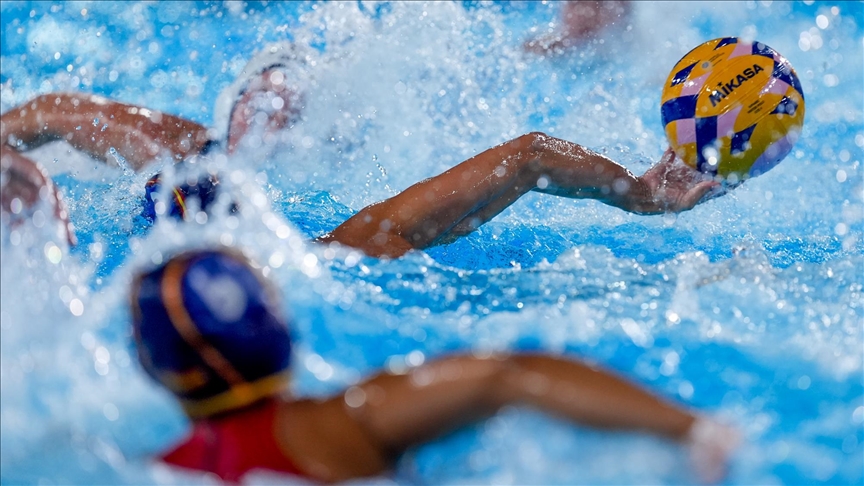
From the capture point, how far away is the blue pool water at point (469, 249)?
174cm

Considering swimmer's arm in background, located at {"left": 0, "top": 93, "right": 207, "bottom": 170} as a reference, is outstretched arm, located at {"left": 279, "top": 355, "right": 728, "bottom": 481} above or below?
above

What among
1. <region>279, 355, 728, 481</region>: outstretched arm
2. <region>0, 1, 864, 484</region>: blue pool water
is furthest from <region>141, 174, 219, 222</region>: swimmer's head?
<region>279, 355, 728, 481</region>: outstretched arm

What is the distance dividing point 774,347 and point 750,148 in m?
0.83

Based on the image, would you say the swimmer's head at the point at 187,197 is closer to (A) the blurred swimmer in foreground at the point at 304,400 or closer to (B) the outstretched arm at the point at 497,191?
(B) the outstretched arm at the point at 497,191

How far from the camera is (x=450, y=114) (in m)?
4.53

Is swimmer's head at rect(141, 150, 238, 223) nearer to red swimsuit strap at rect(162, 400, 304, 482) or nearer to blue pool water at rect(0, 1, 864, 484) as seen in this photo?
blue pool water at rect(0, 1, 864, 484)

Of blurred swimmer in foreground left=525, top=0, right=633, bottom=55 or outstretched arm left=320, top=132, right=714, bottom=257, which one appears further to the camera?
blurred swimmer in foreground left=525, top=0, right=633, bottom=55

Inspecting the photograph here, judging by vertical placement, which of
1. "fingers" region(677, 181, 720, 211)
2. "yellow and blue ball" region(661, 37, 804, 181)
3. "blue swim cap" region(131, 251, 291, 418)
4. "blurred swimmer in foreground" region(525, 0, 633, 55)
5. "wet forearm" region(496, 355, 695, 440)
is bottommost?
"blue swim cap" region(131, 251, 291, 418)

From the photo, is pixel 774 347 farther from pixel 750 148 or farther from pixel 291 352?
pixel 291 352

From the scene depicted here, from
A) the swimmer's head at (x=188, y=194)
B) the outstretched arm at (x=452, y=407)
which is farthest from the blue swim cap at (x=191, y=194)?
the outstretched arm at (x=452, y=407)

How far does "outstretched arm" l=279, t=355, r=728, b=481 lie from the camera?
1329 millimetres

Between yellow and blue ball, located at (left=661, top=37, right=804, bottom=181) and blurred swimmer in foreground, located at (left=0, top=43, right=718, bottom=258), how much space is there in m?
0.12

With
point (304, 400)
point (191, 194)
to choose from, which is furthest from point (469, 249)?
point (304, 400)

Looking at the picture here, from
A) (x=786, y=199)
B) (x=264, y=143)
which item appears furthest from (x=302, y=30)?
(x=786, y=199)
